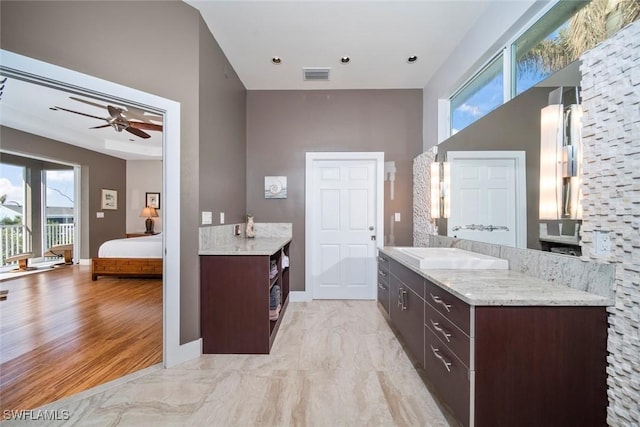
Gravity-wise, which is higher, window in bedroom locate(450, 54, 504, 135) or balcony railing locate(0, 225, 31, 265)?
window in bedroom locate(450, 54, 504, 135)

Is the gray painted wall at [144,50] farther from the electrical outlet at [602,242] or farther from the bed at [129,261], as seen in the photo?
the bed at [129,261]

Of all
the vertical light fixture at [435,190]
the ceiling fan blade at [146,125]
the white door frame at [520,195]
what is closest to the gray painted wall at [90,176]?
the ceiling fan blade at [146,125]

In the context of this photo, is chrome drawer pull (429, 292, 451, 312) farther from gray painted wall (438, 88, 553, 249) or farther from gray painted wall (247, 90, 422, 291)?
gray painted wall (247, 90, 422, 291)

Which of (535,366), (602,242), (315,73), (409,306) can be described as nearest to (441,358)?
(535,366)

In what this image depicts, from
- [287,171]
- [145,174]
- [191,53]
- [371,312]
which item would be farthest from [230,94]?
[145,174]

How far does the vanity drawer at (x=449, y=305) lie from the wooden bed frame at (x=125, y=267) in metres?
4.55

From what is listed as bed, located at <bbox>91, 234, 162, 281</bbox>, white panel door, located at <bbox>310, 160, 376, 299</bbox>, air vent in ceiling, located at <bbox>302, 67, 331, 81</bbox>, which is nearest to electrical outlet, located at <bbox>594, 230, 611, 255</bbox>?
white panel door, located at <bbox>310, 160, 376, 299</bbox>

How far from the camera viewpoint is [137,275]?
15.4 ft

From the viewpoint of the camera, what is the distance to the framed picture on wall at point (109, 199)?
6367 millimetres

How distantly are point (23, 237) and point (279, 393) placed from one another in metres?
7.38

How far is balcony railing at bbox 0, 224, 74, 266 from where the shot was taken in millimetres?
5383

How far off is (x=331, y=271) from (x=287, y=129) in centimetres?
211

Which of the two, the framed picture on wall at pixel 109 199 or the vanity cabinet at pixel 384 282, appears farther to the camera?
the framed picture on wall at pixel 109 199

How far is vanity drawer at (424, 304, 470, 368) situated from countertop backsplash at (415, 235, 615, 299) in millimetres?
686
